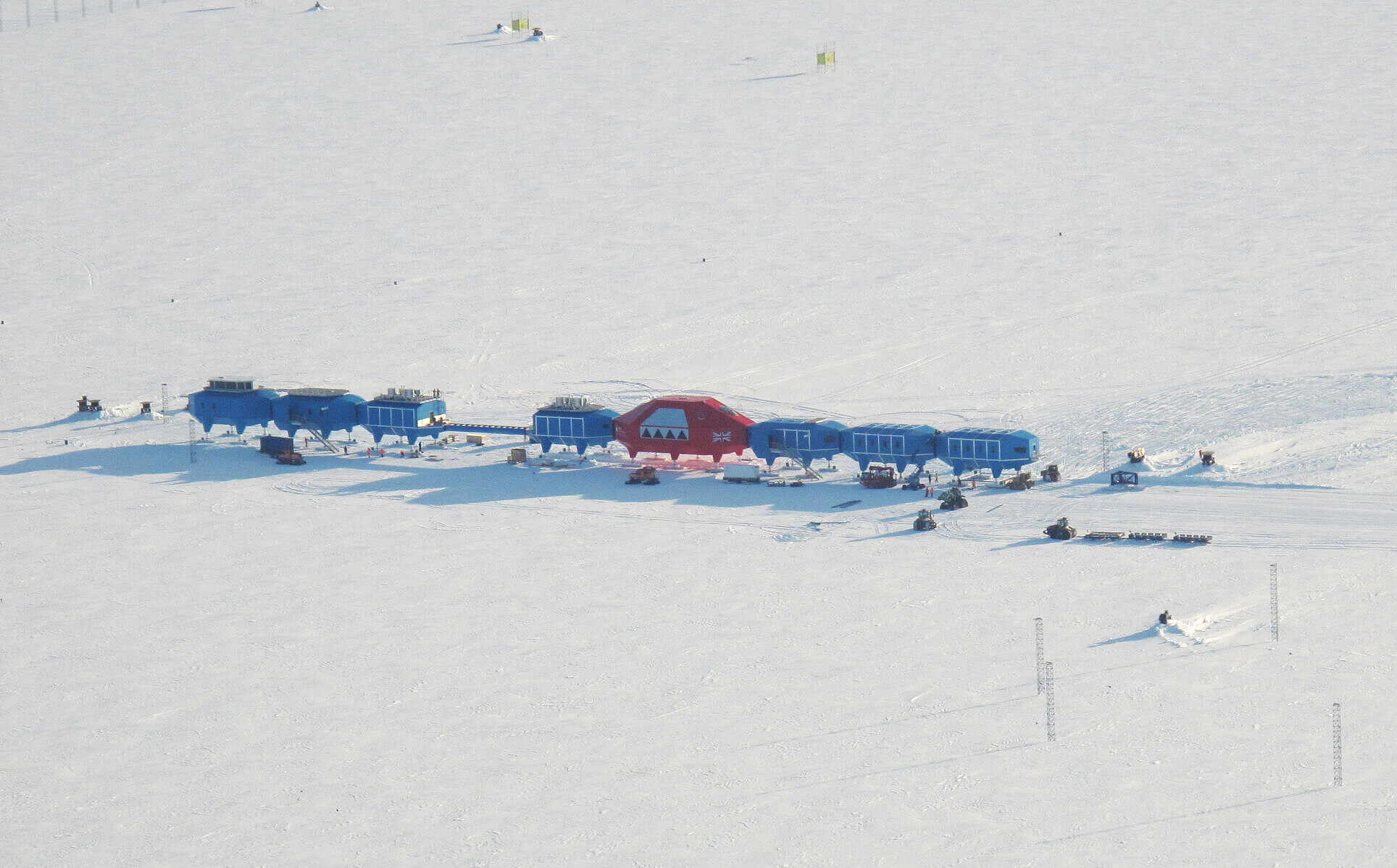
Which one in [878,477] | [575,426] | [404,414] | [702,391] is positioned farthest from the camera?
[702,391]

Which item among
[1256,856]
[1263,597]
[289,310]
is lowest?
[1256,856]

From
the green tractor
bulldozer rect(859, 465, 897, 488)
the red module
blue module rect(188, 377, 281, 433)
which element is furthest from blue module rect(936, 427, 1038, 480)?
blue module rect(188, 377, 281, 433)

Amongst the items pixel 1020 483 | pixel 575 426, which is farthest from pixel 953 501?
pixel 575 426

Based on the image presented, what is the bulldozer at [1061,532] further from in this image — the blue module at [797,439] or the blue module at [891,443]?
the blue module at [797,439]

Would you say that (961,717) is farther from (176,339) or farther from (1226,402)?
(176,339)

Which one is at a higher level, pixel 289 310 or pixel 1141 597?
pixel 289 310

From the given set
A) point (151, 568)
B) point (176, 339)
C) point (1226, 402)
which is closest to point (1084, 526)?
point (1226, 402)

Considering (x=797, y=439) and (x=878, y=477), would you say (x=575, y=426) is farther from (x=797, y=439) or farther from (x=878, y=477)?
(x=878, y=477)
